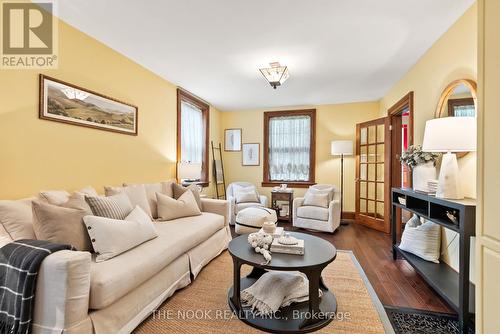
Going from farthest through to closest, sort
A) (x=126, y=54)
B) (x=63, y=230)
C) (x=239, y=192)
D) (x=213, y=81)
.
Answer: (x=239, y=192) → (x=213, y=81) → (x=126, y=54) → (x=63, y=230)

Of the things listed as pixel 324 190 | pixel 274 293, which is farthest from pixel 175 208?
pixel 324 190

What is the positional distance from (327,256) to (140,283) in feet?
4.50

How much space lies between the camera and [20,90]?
200 cm

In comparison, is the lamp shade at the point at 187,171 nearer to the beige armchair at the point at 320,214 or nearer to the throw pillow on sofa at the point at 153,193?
the throw pillow on sofa at the point at 153,193

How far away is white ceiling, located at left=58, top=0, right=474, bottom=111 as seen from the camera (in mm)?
2078

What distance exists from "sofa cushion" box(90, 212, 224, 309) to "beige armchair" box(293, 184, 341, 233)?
210cm

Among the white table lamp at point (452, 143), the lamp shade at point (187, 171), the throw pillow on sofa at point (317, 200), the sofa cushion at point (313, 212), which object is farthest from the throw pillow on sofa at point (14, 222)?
the throw pillow on sofa at point (317, 200)

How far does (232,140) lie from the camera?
5852 mm

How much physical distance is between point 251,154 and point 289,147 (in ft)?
2.95

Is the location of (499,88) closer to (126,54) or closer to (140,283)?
(140,283)

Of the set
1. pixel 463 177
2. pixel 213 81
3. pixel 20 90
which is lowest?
pixel 463 177

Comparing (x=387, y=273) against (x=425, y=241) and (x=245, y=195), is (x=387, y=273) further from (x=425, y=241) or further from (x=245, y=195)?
(x=245, y=195)

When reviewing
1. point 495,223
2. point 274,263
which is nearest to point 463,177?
point 495,223

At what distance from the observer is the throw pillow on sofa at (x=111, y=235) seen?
1.71 metres
